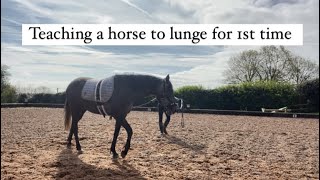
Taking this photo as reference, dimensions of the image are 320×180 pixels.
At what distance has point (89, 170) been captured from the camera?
484 cm

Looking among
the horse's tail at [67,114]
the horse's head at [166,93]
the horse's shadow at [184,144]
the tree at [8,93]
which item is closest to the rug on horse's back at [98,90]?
the horse's tail at [67,114]

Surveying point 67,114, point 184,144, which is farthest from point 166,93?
point 67,114

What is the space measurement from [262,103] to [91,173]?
17.3 metres

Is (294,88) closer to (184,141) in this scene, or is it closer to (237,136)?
(237,136)

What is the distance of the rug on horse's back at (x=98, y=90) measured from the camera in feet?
18.9

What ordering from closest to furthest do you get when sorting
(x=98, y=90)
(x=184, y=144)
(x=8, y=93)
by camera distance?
(x=98, y=90)
(x=184, y=144)
(x=8, y=93)

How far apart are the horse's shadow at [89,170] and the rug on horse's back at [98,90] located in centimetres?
115

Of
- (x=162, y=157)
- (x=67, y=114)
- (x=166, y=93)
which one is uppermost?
(x=166, y=93)

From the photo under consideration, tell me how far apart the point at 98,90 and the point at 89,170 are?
1604 millimetres

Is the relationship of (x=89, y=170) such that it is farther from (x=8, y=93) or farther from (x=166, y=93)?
(x=8, y=93)

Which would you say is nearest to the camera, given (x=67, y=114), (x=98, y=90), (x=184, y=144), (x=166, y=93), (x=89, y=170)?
(x=89, y=170)

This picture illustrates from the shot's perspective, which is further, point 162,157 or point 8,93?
point 8,93

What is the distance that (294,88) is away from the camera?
66.3ft

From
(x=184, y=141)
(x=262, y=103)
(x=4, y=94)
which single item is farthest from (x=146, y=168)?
(x=4, y=94)
